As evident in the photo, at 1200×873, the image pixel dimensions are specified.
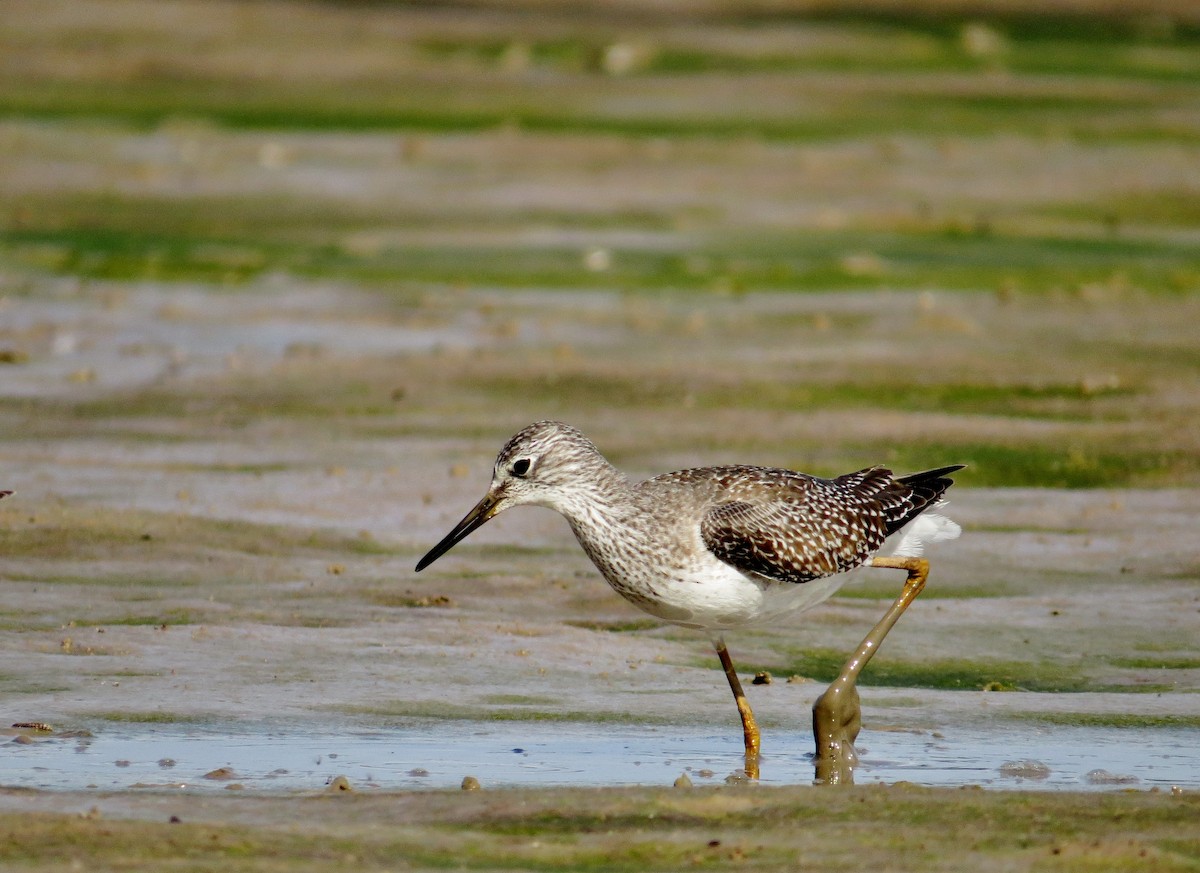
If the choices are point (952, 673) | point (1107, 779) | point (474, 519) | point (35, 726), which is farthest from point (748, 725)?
point (35, 726)

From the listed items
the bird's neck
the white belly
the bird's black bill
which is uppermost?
the bird's neck

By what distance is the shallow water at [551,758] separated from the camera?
8086 millimetres

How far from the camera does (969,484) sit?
1376 centimetres

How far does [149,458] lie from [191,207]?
37.5 ft

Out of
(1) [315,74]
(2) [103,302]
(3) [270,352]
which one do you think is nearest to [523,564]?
(3) [270,352]

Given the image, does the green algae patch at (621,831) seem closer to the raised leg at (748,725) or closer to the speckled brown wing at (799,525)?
the raised leg at (748,725)

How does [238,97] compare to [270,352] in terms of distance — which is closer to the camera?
[270,352]

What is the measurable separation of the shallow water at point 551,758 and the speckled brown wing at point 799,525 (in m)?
0.71

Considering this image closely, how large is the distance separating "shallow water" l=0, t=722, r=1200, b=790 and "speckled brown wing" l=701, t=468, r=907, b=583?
27.9 inches

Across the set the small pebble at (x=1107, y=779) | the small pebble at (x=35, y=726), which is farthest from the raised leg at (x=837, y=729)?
the small pebble at (x=35, y=726)

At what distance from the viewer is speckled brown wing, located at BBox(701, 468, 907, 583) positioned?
Result: 28.9 feet

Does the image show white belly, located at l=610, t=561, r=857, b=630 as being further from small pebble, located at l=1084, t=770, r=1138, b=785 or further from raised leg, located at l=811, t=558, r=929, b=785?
small pebble, located at l=1084, t=770, r=1138, b=785

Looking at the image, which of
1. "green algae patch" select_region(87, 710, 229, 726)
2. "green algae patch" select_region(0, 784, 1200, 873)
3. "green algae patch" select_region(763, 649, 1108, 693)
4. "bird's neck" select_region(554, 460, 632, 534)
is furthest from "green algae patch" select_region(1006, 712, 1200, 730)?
"green algae patch" select_region(87, 710, 229, 726)

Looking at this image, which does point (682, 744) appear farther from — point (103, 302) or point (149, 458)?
point (103, 302)
